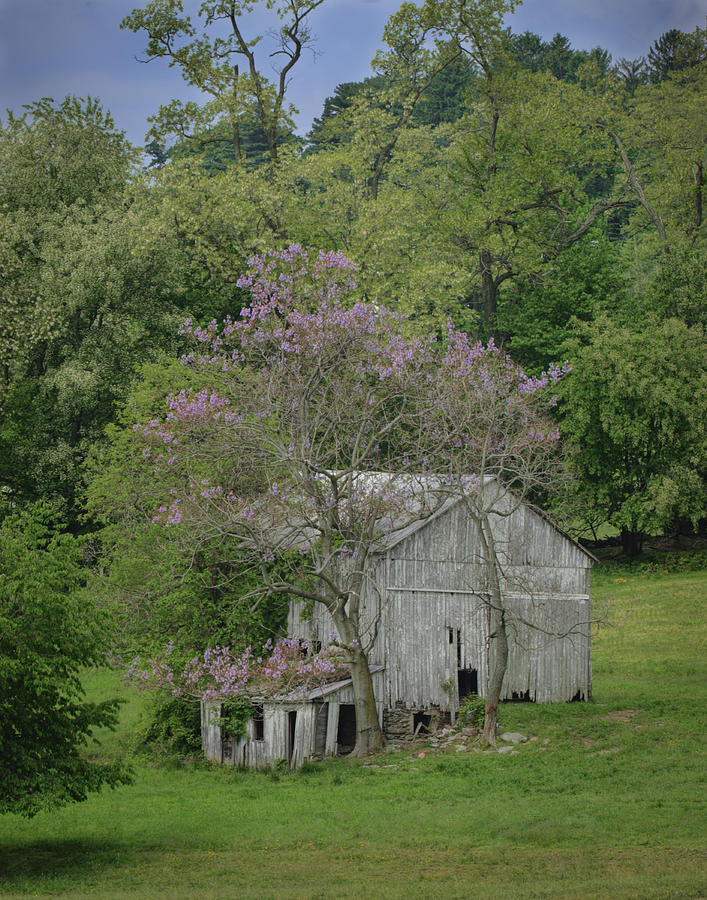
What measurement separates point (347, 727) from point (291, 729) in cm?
340

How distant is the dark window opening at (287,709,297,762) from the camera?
28.1 m

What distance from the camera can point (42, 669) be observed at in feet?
57.2

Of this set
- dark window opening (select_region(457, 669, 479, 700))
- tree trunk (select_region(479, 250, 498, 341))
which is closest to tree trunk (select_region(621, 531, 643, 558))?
tree trunk (select_region(479, 250, 498, 341))

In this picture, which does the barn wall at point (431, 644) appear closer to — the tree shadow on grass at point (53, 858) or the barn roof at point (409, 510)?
the barn roof at point (409, 510)

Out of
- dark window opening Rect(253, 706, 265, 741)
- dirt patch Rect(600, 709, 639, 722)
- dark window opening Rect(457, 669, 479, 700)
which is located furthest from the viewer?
dark window opening Rect(457, 669, 479, 700)

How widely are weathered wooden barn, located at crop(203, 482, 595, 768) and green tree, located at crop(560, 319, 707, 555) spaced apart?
52.0ft

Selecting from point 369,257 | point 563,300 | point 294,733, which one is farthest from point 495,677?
point 563,300

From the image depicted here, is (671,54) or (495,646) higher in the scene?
(671,54)

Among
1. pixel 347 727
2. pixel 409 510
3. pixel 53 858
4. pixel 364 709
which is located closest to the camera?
pixel 53 858

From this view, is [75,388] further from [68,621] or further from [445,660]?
[68,621]

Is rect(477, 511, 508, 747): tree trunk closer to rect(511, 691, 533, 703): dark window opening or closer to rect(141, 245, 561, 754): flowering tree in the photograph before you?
rect(141, 245, 561, 754): flowering tree

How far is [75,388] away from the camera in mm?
42375

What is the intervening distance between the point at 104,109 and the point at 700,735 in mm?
38504

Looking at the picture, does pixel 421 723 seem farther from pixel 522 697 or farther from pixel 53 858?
pixel 53 858
